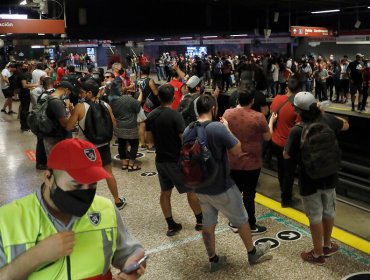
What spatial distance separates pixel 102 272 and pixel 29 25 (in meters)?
10.5

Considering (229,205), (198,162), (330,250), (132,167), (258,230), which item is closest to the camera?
(198,162)


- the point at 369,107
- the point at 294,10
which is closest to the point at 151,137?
the point at 369,107

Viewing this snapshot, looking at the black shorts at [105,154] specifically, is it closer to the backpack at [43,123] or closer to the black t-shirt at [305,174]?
the backpack at [43,123]

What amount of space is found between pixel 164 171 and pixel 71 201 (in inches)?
110

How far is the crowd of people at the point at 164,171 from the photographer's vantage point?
4.95ft

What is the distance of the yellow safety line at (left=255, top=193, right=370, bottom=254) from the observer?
13.3 ft

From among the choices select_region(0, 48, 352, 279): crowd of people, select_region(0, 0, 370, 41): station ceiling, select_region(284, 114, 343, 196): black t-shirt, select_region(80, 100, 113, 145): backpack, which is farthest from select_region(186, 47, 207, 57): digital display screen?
select_region(284, 114, 343, 196): black t-shirt

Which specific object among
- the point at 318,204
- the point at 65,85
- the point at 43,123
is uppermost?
the point at 65,85

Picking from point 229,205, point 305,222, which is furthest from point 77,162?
point 305,222

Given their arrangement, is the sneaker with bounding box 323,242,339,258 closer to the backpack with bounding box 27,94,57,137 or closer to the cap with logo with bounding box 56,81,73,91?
the backpack with bounding box 27,94,57,137

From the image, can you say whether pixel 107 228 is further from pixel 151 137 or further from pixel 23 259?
pixel 151 137

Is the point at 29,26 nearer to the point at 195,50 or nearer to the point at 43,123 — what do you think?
the point at 43,123

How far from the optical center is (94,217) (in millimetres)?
1621

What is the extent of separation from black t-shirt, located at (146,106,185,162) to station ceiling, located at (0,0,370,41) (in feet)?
37.0
